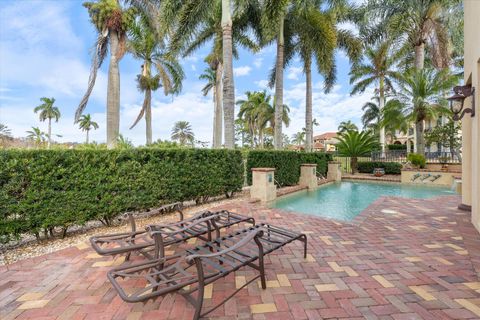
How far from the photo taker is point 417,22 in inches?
582

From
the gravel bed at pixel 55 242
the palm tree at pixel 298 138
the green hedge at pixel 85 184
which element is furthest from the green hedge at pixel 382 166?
the palm tree at pixel 298 138

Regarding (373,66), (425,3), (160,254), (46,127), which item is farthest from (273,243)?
(46,127)

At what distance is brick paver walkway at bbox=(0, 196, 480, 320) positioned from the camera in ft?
7.46

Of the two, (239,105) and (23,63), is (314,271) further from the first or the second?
(239,105)

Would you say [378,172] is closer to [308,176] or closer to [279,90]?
[308,176]

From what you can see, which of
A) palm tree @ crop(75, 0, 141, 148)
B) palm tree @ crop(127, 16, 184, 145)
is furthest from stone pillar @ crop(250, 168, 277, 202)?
palm tree @ crop(127, 16, 184, 145)

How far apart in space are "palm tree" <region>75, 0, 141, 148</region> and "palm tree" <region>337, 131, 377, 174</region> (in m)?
15.0

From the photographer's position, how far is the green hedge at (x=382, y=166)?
17141mm

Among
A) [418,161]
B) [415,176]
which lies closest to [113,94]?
[415,176]

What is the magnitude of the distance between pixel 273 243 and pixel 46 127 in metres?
72.6

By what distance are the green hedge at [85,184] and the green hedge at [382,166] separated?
16.2 m

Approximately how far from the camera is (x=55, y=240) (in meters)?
4.29

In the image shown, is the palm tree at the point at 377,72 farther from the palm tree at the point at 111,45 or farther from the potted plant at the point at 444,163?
the palm tree at the point at 111,45

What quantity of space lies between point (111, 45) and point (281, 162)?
10.4 meters
